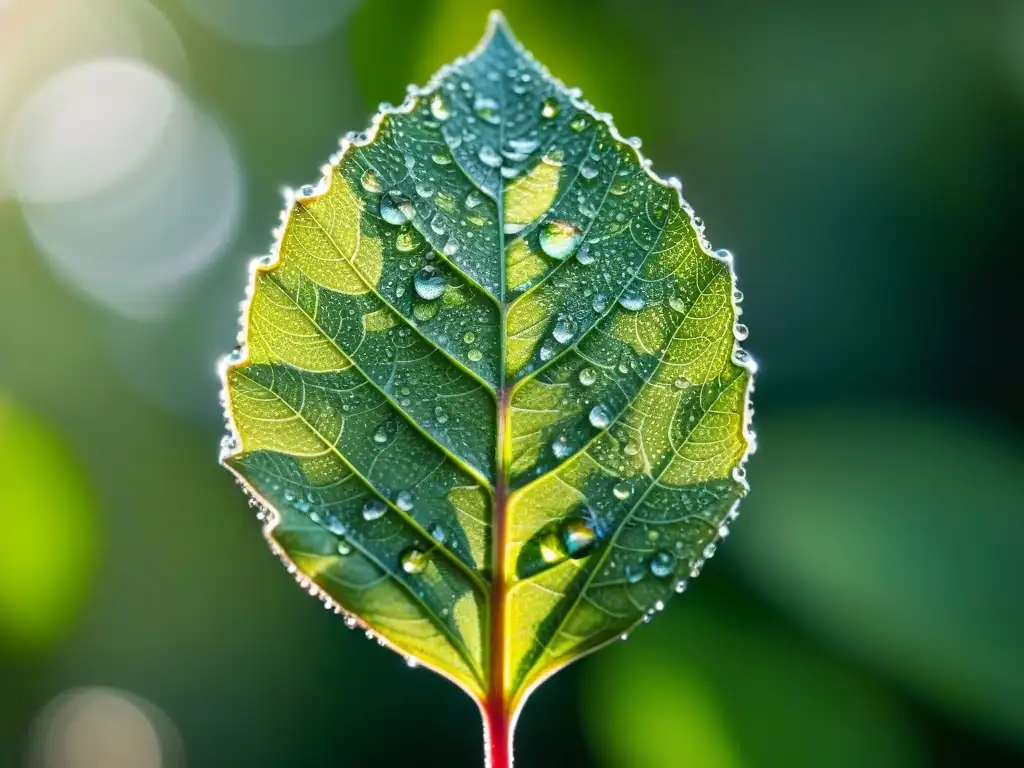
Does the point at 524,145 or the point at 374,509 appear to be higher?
the point at 524,145

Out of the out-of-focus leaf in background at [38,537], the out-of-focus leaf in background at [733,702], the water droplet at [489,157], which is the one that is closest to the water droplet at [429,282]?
the water droplet at [489,157]

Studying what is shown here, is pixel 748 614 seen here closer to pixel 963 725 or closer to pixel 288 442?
pixel 963 725

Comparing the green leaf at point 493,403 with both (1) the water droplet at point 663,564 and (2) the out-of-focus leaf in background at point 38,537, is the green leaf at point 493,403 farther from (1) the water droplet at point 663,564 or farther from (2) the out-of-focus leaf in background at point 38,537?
(2) the out-of-focus leaf in background at point 38,537

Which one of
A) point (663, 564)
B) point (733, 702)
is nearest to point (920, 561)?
point (733, 702)

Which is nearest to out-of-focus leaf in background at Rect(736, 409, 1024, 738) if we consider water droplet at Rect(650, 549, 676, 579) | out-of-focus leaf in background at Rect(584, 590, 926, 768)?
out-of-focus leaf in background at Rect(584, 590, 926, 768)

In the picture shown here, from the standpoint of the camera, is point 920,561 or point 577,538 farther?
→ point 920,561

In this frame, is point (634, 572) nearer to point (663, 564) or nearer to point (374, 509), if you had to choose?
point (663, 564)

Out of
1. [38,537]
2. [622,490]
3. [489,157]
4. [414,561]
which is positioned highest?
[489,157]
